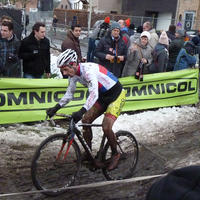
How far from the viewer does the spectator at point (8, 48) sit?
634 cm

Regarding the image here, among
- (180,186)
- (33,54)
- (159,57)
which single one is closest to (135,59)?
(159,57)

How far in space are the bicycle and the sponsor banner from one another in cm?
194

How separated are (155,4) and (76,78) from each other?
123ft

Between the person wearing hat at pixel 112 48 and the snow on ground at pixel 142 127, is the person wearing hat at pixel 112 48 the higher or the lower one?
the higher one

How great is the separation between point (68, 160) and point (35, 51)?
321cm

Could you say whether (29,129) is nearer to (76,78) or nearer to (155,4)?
(76,78)

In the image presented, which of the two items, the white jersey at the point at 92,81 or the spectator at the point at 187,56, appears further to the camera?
the spectator at the point at 187,56

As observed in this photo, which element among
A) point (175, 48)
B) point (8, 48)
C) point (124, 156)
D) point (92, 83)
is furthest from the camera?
point (175, 48)

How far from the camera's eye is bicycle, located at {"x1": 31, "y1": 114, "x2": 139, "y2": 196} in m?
4.09

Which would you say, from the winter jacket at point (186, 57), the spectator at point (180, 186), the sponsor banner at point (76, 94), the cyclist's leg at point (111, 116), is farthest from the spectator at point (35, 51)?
the spectator at point (180, 186)

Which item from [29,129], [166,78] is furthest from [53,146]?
[166,78]

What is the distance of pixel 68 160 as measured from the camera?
14.3ft

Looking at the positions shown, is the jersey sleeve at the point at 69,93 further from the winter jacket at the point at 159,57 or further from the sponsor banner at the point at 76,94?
the winter jacket at the point at 159,57

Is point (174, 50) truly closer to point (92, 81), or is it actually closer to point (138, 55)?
point (138, 55)
